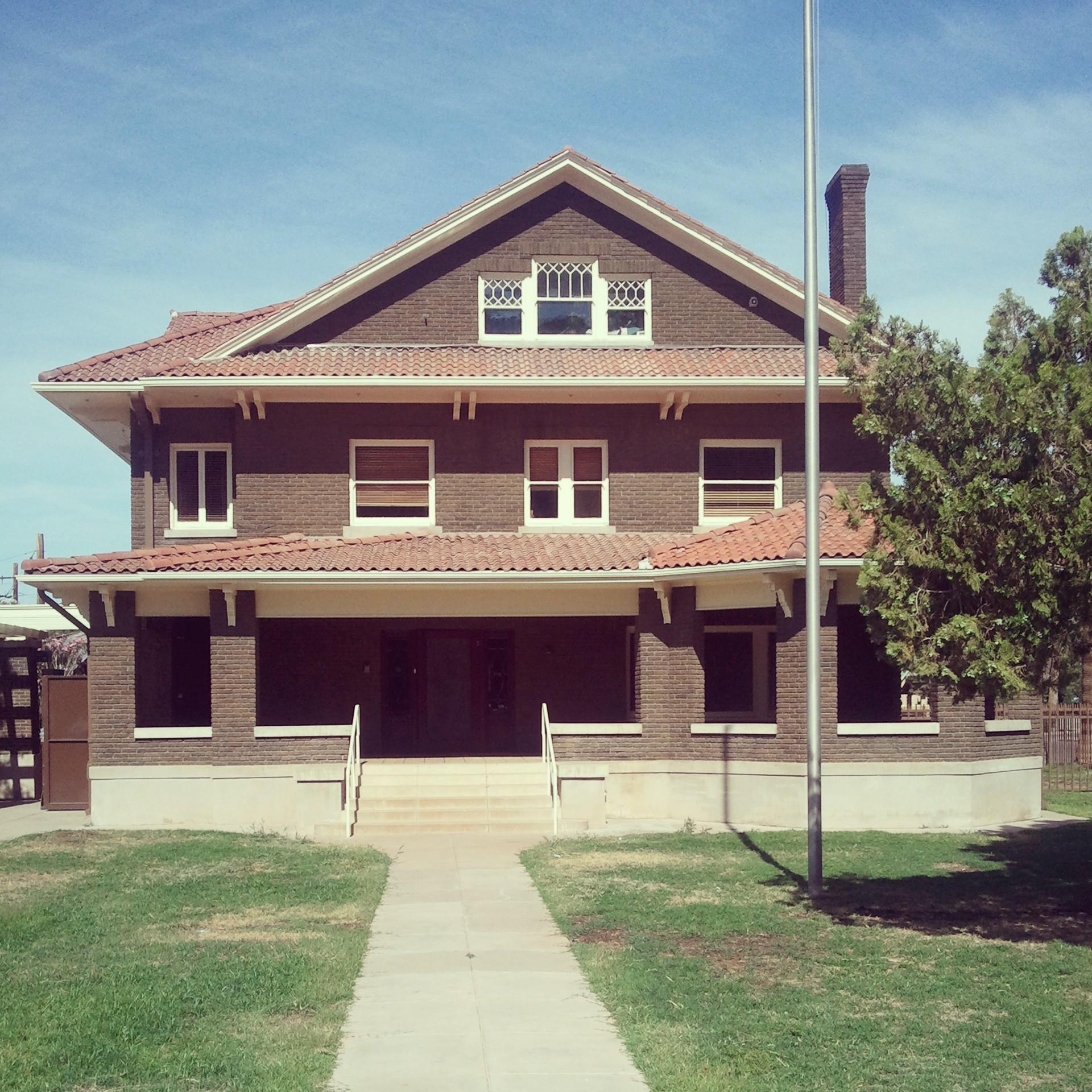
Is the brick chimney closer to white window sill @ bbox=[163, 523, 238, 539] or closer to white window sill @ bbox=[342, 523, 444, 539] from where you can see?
white window sill @ bbox=[342, 523, 444, 539]

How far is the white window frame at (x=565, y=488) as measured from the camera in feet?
74.6

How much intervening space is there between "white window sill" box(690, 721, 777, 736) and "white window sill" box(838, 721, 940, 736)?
3.33 feet

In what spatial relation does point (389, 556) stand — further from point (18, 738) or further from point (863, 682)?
point (18, 738)

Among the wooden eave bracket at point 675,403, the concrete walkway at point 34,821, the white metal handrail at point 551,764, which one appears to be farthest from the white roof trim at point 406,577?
the wooden eave bracket at point 675,403

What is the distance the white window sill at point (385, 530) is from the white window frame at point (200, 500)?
2110mm

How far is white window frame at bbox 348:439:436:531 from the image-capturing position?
22578 millimetres

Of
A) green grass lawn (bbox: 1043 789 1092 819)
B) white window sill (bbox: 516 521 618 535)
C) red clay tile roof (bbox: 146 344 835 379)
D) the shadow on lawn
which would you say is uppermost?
red clay tile roof (bbox: 146 344 835 379)

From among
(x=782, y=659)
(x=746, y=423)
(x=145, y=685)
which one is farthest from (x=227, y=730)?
(x=746, y=423)

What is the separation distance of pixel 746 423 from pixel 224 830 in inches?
429

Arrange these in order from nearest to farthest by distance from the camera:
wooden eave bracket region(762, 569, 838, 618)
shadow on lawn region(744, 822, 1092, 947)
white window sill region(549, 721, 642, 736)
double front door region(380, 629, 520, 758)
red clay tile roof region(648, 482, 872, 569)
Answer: shadow on lawn region(744, 822, 1092, 947), red clay tile roof region(648, 482, 872, 569), wooden eave bracket region(762, 569, 838, 618), white window sill region(549, 721, 642, 736), double front door region(380, 629, 520, 758)

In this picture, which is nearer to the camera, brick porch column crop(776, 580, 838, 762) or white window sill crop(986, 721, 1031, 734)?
brick porch column crop(776, 580, 838, 762)

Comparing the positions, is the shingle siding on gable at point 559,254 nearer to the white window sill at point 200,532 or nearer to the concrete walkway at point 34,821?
the white window sill at point 200,532

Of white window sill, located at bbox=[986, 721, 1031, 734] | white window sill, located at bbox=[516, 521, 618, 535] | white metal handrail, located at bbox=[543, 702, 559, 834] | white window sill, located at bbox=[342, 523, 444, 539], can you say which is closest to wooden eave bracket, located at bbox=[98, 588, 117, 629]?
white window sill, located at bbox=[342, 523, 444, 539]

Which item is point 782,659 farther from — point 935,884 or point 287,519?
point 287,519
